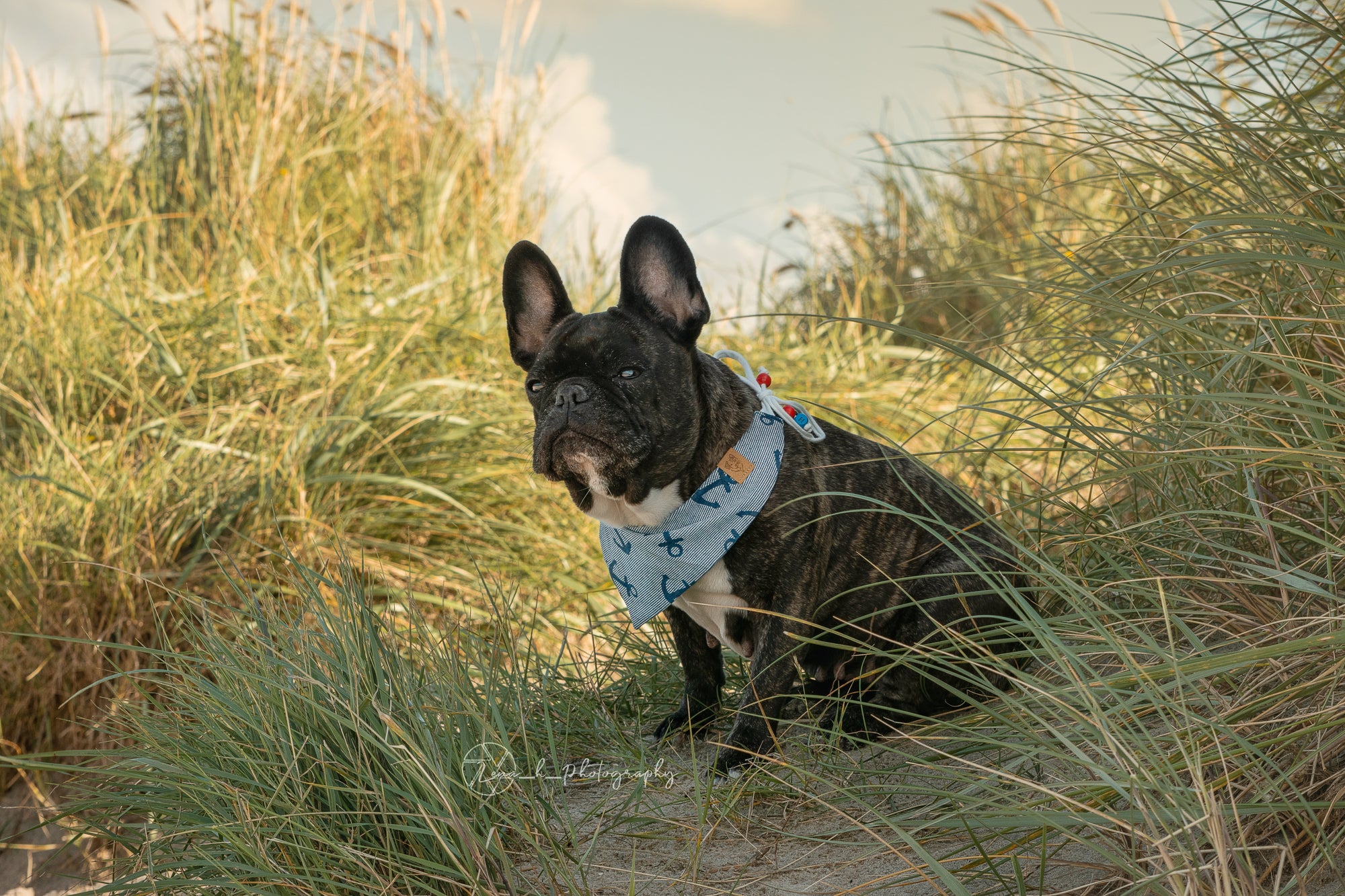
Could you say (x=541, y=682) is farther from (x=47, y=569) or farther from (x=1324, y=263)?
(x=47, y=569)

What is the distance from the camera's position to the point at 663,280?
2.73m

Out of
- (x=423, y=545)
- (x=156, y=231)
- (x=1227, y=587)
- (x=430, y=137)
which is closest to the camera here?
(x=1227, y=587)

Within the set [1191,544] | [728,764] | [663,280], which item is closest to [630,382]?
[663,280]

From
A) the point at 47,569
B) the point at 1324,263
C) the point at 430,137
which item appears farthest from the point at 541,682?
the point at 430,137

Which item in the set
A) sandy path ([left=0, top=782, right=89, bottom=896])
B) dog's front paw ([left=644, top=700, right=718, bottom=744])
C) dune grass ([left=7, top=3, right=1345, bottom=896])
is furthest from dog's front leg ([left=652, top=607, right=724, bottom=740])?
sandy path ([left=0, top=782, right=89, bottom=896])

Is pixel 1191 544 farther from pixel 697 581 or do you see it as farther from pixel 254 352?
pixel 254 352

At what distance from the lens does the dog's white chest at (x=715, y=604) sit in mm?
2654

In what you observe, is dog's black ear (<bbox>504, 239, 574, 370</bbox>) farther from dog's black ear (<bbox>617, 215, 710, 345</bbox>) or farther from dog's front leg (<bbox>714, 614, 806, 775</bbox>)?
dog's front leg (<bbox>714, 614, 806, 775</bbox>)

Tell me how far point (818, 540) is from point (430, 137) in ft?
21.3

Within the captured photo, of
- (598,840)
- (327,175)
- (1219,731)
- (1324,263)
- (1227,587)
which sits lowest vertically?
(598,840)

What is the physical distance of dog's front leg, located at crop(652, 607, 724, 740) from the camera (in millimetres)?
2885

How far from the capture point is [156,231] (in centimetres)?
674

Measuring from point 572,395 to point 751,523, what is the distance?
0.55 metres

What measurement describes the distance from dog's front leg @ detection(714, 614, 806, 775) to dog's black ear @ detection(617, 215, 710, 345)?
30.4 inches
